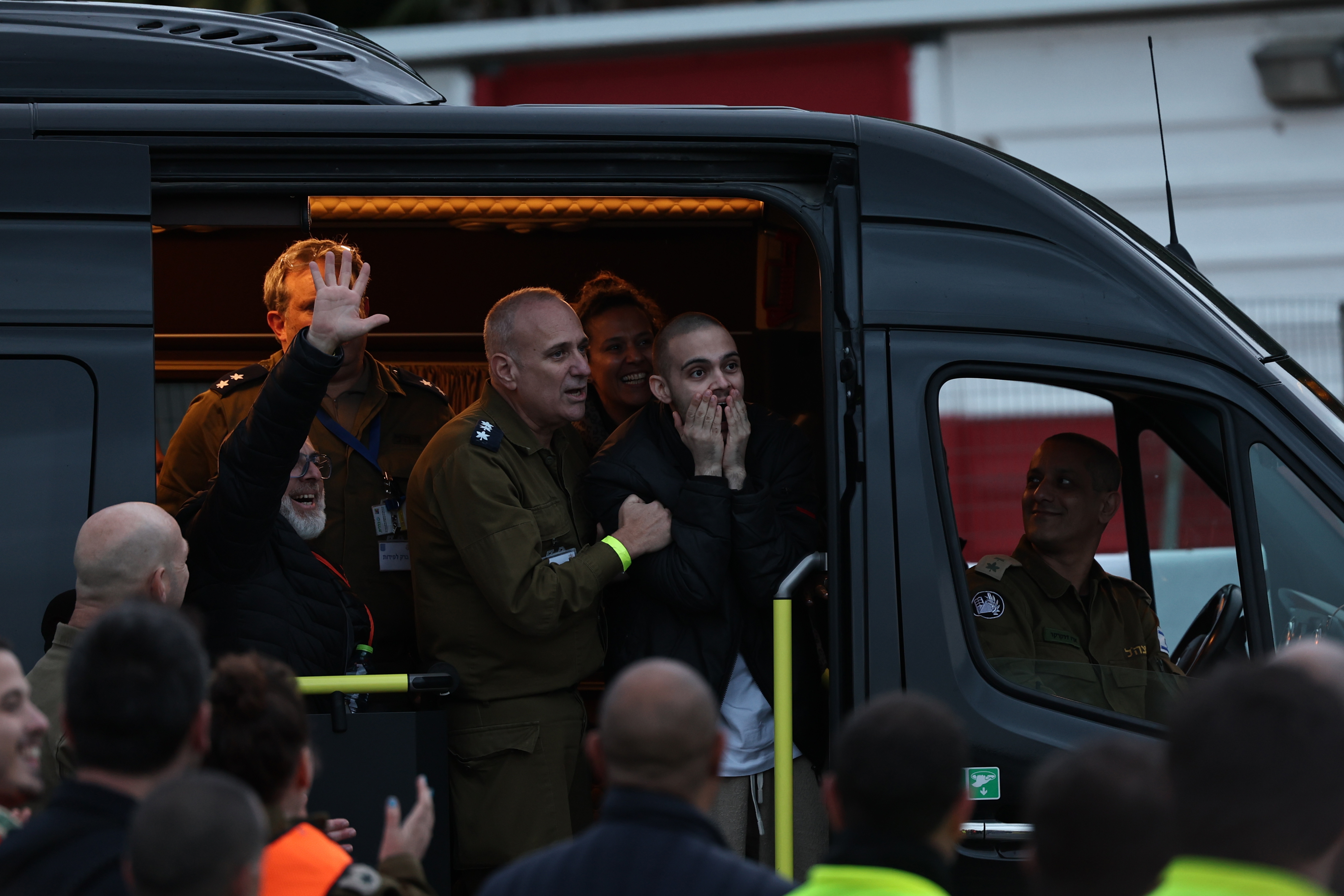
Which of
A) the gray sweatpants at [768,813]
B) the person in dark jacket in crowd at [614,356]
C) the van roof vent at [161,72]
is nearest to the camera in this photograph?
the van roof vent at [161,72]

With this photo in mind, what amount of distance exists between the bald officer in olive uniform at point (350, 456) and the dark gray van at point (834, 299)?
32.5 inches

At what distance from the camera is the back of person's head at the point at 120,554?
2760mm

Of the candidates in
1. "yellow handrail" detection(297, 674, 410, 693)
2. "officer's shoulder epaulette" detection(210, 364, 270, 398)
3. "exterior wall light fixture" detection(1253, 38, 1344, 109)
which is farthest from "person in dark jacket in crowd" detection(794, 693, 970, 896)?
"exterior wall light fixture" detection(1253, 38, 1344, 109)

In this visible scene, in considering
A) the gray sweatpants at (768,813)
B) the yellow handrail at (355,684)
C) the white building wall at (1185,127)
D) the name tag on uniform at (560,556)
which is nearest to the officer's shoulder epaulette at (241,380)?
the name tag on uniform at (560,556)

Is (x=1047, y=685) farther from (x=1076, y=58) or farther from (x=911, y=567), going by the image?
(x=1076, y=58)

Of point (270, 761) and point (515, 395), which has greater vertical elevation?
point (515, 395)

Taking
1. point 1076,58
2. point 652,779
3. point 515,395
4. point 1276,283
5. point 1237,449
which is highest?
point 1076,58

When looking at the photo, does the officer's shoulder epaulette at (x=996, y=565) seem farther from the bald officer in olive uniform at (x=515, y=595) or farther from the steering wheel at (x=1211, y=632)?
the bald officer in olive uniform at (x=515, y=595)

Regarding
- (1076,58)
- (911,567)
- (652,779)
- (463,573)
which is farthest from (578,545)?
(1076,58)

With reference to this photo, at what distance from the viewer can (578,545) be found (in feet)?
12.0

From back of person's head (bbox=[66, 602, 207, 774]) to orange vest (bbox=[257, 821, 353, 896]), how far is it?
251 mm

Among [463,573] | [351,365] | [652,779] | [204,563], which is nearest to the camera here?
[652,779]

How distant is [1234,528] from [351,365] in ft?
8.03

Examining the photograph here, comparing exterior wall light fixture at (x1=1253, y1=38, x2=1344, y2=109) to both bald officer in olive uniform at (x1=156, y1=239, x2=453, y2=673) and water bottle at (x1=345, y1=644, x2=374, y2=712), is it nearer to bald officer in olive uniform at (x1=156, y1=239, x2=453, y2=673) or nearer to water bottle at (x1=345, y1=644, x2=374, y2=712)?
bald officer in olive uniform at (x1=156, y1=239, x2=453, y2=673)
